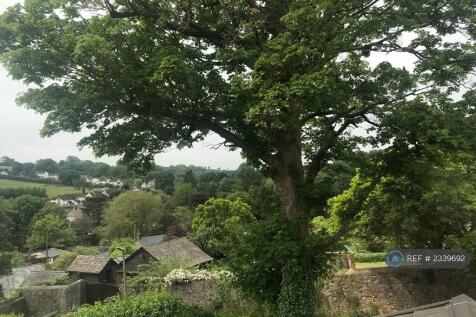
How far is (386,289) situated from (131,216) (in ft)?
162

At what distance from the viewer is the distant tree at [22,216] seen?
2657 inches

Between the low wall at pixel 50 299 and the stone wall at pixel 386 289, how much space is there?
1568cm

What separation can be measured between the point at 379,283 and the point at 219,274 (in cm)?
763

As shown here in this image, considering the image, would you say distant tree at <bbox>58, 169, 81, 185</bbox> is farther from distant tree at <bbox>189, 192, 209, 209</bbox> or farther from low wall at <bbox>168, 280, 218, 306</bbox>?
low wall at <bbox>168, 280, 218, 306</bbox>

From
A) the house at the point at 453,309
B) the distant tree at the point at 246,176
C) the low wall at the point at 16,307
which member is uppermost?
the distant tree at the point at 246,176

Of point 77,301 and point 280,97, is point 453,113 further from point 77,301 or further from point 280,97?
point 77,301

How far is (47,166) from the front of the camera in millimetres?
148375

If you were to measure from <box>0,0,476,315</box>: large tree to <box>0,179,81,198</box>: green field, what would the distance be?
310ft

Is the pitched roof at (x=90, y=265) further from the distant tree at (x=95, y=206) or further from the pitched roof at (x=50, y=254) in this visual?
the distant tree at (x=95, y=206)

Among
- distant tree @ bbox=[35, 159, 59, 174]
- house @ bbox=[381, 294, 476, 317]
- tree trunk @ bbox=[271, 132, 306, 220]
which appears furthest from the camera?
distant tree @ bbox=[35, 159, 59, 174]

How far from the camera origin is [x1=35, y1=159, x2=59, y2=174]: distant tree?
145m

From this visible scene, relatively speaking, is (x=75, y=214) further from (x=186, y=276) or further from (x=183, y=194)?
(x=186, y=276)

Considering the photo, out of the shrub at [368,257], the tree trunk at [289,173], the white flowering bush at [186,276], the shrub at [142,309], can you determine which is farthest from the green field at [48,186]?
the tree trunk at [289,173]

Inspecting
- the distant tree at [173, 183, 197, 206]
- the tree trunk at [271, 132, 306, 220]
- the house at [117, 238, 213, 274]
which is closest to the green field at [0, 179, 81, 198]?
the distant tree at [173, 183, 197, 206]
